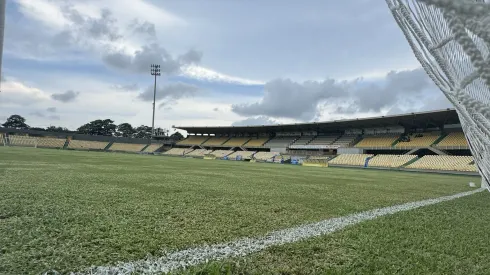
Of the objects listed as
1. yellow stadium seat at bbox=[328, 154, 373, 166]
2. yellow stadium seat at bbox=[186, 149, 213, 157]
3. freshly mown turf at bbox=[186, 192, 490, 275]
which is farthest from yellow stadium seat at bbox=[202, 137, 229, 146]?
freshly mown turf at bbox=[186, 192, 490, 275]

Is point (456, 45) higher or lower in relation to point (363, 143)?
lower

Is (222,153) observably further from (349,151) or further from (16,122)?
(16,122)

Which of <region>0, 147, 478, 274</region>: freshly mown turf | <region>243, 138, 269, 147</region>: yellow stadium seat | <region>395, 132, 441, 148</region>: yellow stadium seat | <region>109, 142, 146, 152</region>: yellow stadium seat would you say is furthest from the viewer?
<region>109, 142, 146, 152</region>: yellow stadium seat

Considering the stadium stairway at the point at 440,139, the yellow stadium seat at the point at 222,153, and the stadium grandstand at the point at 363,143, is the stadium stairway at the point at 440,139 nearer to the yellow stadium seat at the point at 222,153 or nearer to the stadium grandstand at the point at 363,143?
the stadium grandstand at the point at 363,143

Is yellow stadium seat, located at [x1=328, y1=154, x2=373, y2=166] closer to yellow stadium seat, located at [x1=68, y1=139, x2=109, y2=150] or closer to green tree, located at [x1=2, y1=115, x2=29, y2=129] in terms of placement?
yellow stadium seat, located at [x1=68, y1=139, x2=109, y2=150]

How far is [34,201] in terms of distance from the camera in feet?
13.8

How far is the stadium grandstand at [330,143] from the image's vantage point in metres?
27.5

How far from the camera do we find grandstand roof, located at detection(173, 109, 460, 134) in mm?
28266

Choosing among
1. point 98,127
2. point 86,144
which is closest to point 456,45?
point 86,144

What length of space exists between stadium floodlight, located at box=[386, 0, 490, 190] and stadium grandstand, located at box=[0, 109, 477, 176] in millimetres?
25572

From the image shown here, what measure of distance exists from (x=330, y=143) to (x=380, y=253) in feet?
121

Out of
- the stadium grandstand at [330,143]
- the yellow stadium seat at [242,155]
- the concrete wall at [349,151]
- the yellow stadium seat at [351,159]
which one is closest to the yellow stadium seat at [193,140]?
the stadium grandstand at [330,143]

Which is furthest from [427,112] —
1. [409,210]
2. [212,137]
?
[212,137]

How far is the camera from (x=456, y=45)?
52.5 inches
